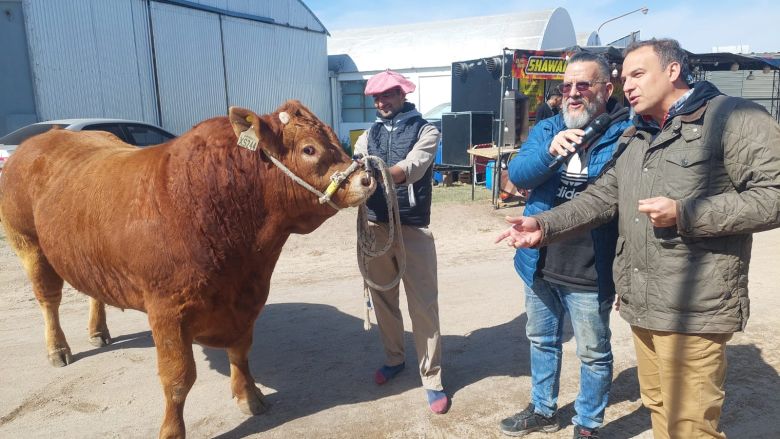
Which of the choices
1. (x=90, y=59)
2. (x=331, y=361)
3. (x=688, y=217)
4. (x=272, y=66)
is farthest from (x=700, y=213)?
(x=272, y=66)

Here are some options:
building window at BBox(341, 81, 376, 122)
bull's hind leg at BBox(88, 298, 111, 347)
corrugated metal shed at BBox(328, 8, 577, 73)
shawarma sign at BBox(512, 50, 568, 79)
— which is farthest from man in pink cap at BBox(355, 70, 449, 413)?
building window at BBox(341, 81, 376, 122)

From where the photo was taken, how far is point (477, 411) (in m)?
3.48

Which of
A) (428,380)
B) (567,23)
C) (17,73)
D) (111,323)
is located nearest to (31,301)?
(111,323)

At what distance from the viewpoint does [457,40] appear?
24078 mm

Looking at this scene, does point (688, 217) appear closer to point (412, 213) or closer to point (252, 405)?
point (412, 213)

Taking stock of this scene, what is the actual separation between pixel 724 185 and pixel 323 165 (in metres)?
1.81

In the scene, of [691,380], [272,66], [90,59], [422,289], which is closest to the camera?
[691,380]

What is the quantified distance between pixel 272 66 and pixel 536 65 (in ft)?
40.9

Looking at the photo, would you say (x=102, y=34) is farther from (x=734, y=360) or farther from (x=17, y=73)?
(x=734, y=360)

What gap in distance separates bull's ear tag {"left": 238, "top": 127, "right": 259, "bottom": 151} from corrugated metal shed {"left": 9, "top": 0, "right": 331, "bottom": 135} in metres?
13.8

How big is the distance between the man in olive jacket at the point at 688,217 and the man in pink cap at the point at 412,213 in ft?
4.54

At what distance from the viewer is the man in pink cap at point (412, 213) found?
136 inches

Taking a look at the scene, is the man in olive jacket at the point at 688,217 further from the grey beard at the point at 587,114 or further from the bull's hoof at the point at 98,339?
the bull's hoof at the point at 98,339

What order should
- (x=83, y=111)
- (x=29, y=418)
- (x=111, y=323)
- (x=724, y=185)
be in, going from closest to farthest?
(x=724, y=185)
(x=29, y=418)
(x=111, y=323)
(x=83, y=111)
